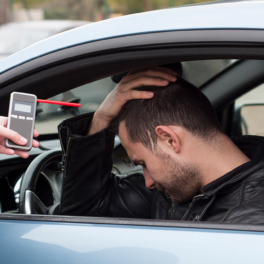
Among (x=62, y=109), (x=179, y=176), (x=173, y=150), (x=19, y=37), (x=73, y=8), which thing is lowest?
(x=179, y=176)

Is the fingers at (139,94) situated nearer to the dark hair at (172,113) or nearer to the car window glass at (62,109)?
the dark hair at (172,113)

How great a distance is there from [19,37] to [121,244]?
266 inches

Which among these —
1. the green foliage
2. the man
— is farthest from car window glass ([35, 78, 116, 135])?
the green foliage

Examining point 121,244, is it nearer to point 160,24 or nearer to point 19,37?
point 160,24

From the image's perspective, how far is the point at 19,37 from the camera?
7238 millimetres

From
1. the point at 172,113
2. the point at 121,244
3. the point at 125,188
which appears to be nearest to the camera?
the point at 121,244

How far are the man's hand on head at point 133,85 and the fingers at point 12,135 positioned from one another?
51cm

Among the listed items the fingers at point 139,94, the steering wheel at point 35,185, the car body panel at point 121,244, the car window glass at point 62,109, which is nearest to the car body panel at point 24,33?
the car window glass at point 62,109

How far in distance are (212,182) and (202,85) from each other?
1398 mm

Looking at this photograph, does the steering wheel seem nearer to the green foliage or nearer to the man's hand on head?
the man's hand on head

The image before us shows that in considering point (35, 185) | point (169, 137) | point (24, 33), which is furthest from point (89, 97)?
point (24, 33)

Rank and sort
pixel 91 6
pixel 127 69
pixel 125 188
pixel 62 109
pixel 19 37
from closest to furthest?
pixel 127 69 → pixel 125 188 → pixel 62 109 → pixel 19 37 → pixel 91 6

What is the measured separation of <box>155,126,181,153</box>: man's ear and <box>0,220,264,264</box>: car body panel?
1.69 ft

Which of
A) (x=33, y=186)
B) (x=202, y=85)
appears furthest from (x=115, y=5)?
(x=33, y=186)
